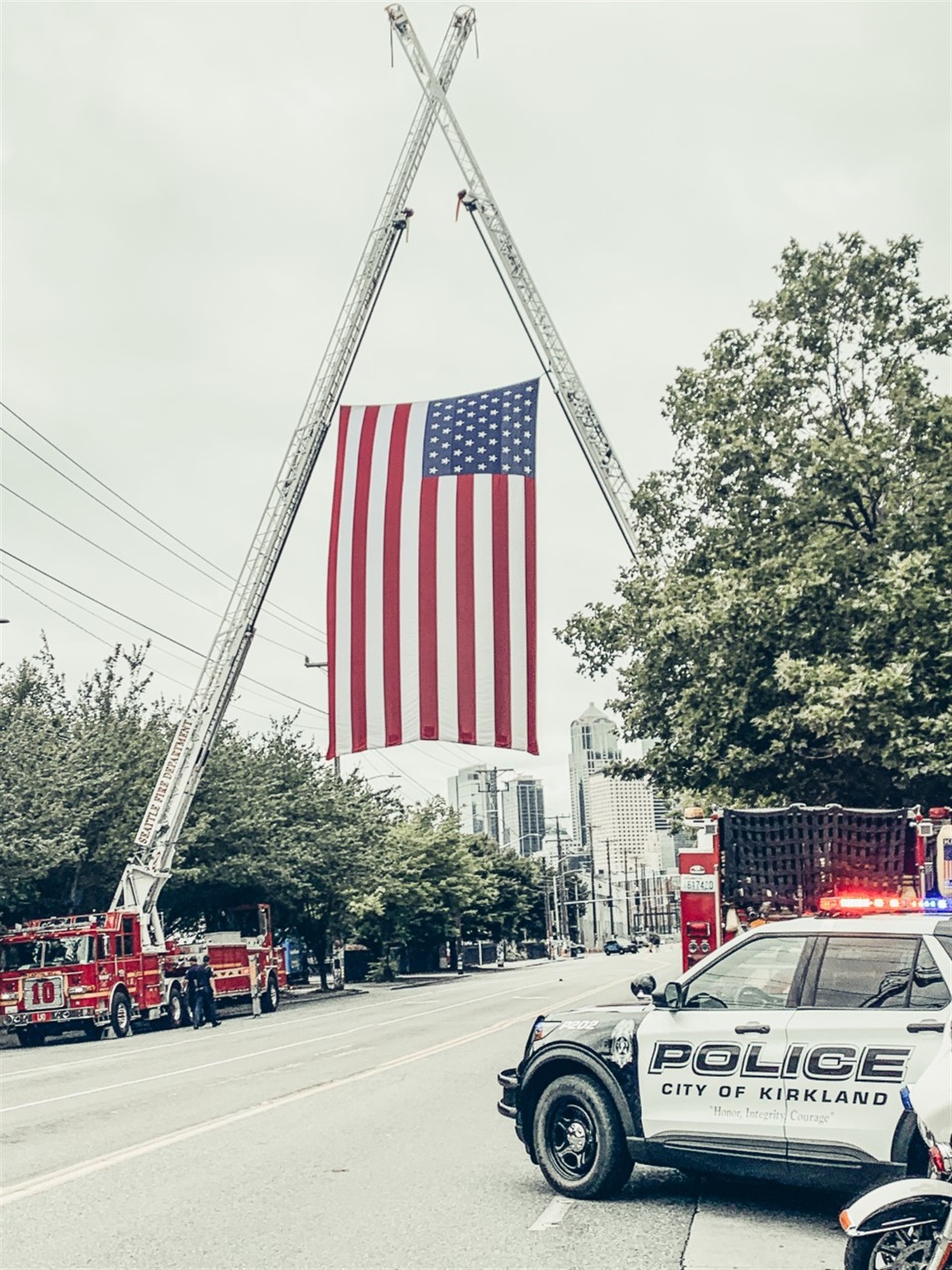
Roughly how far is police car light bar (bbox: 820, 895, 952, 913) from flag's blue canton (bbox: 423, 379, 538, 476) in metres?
16.5

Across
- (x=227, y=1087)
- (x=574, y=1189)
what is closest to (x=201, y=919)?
(x=227, y=1087)

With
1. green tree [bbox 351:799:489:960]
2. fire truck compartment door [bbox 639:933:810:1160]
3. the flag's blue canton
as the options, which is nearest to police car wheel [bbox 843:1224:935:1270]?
fire truck compartment door [bbox 639:933:810:1160]

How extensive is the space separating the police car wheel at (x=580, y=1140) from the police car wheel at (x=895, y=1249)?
116 inches

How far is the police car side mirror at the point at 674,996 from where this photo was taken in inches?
319

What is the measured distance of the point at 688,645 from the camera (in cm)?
2128

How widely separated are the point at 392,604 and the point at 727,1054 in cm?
1655

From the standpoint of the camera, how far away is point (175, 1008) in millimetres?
32344

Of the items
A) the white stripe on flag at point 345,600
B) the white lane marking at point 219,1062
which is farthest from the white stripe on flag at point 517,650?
the white lane marking at point 219,1062

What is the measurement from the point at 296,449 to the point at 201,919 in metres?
18.5

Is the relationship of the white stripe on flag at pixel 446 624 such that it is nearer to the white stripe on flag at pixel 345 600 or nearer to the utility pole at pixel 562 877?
the white stripe on flag at pixel 345 600

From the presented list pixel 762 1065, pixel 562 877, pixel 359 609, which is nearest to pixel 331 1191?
pixel 762 1065

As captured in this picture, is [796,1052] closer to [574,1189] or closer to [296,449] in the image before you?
[574,1189]

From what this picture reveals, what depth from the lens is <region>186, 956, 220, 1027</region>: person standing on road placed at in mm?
30688

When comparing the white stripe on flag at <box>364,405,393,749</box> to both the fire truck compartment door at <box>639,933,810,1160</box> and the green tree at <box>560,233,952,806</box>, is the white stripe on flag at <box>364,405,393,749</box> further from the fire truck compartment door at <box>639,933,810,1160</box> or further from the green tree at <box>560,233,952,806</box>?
the fire truck compartment door at <box>639,933,810,1160</box>
